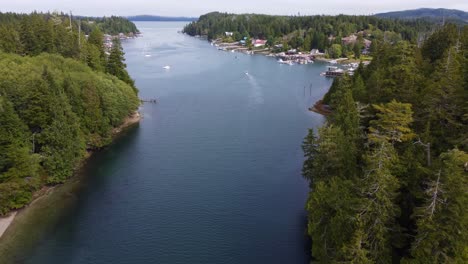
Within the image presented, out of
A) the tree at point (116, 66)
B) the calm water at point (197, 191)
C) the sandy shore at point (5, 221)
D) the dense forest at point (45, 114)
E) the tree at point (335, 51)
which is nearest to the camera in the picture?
the calm water at point (197, 191)

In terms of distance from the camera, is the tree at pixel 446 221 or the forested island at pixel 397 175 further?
the forested island at pixel 397 175

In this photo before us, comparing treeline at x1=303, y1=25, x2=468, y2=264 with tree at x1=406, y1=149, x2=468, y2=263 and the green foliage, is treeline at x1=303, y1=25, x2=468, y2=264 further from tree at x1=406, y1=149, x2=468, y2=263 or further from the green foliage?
the green foliage

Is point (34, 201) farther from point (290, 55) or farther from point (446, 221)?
point (290, 55)

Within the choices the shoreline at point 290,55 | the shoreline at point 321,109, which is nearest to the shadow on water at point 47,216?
the shoreline at point 321,109

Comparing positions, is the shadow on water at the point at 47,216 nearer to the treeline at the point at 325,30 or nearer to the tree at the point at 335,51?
the tree at the point at 335,51

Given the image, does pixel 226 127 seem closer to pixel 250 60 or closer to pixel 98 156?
pixel 98 156

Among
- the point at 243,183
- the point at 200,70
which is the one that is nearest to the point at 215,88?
the point at 200,70

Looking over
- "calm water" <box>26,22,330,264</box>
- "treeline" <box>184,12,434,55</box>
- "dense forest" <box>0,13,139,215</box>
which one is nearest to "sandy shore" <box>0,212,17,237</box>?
"dense forest" <box>0,13,139,215</box>

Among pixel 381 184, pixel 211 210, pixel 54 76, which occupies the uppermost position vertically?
pixel 54 76
